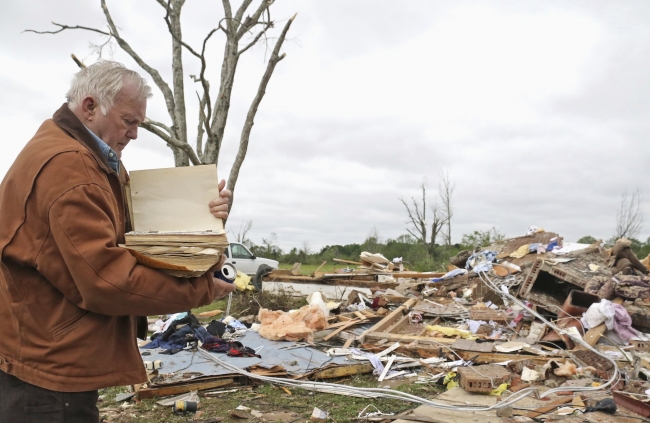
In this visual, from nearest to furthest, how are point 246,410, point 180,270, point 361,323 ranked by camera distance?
point 180,270 → point 246,410 → point 361,323

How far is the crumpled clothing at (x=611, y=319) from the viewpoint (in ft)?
25.7

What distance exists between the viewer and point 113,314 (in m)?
1.82

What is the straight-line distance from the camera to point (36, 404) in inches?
74.0

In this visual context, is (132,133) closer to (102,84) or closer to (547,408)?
(102,84)

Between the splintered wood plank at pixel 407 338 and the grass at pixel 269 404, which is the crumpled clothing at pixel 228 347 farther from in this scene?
the splintered wood plank at pixel 407 338

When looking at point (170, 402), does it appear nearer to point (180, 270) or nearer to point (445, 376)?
point (445, 376)

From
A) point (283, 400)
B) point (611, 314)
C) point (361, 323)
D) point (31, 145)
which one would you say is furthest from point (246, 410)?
point (611, 314)

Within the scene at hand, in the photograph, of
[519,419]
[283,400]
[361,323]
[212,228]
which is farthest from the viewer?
[361,323]

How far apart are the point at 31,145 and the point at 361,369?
5.79 meters

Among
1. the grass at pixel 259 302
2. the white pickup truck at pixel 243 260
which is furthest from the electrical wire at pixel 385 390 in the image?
the white pickup truck at pixel 243 260

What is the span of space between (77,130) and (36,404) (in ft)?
3.31

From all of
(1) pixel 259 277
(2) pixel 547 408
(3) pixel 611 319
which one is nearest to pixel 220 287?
(2) pixel 547 408

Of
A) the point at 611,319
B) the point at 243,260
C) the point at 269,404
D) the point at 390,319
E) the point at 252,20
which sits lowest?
the point at 269,404

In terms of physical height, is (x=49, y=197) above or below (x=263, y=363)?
Answer: above
